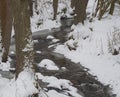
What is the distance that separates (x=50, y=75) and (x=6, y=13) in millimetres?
2266

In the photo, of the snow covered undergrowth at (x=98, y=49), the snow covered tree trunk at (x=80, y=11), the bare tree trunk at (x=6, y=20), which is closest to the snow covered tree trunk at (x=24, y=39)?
the snow covered undergrowth at (x=98, y=49)

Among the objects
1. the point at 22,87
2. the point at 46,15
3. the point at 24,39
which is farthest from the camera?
the point at 46,15

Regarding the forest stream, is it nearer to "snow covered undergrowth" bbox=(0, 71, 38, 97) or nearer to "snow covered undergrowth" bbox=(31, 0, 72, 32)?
"snow covered undergrowth" bbox=(0, 71, 38, 97)

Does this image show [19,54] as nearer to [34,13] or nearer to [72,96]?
[72,96]

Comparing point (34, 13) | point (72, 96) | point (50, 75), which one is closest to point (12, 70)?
point (50, 75)

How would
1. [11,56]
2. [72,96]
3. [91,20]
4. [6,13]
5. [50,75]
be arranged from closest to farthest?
[72,96]
[50,75]
[6,13]
[11,56]
[91,20]

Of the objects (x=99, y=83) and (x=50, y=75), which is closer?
(x=99, y=83)

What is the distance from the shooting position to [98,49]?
10195 millimetres

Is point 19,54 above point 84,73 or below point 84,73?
above

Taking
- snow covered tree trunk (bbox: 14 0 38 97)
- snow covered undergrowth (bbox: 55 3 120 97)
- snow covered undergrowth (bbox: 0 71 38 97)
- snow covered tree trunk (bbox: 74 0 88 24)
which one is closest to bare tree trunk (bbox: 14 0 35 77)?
snow covered tree trunk (bbox: 14 0 38 97)

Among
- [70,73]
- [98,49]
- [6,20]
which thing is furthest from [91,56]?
[6,20]

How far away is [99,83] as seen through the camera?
810 centimetres

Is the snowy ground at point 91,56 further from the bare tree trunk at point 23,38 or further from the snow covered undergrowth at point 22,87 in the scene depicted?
the bare tree trunk at point 23,38

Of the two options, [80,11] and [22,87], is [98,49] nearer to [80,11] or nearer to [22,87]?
[80,11]
